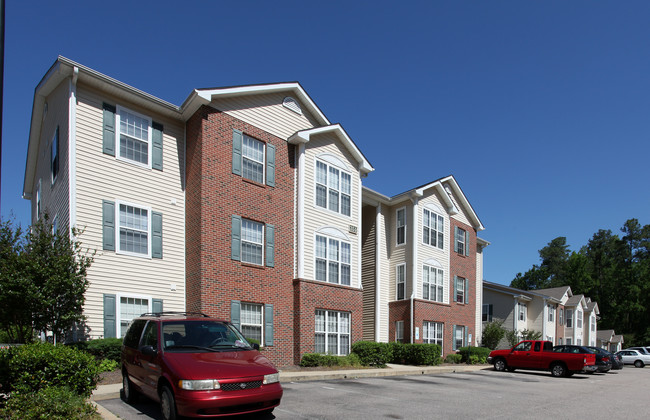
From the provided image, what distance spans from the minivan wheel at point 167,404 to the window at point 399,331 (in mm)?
19987

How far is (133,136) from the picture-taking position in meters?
17.0

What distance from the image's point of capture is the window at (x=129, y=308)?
15.7 metres

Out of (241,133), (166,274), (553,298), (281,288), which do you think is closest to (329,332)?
(281,288)

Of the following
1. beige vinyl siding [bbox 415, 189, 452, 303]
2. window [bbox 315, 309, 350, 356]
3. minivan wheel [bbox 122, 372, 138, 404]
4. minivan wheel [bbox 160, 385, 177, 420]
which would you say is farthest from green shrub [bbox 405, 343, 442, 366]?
minivan wheel [bbox 160, 385, 177, 420]

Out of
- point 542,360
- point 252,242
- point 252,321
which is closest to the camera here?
point 252,321

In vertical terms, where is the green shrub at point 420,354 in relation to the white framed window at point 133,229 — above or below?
below

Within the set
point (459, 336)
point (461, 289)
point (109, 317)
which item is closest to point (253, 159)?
point (109, 317)

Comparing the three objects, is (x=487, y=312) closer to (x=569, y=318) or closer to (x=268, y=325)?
(x=569, y=318)

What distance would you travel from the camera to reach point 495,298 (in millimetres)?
43875

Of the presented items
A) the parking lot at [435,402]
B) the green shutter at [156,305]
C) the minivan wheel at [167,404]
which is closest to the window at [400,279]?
the parking lot at [435,402]

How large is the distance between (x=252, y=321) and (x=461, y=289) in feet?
55.8

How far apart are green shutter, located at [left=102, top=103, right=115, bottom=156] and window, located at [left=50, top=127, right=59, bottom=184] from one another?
2.18 meters

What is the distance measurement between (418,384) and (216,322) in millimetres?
8265

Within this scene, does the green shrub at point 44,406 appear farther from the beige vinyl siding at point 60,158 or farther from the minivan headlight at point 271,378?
the beige vinyl siding at point 60,158
